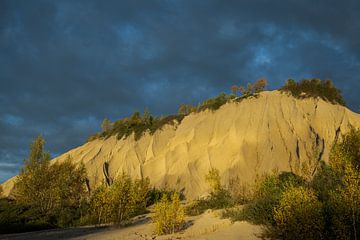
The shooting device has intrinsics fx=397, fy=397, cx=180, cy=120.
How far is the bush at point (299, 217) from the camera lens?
1094cm

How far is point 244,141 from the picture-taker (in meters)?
34.5

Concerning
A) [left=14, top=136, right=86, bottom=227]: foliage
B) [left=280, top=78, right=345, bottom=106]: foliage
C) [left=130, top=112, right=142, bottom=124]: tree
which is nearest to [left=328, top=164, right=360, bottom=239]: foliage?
[left=14, top=136, right=86, bottom=227]: foliage

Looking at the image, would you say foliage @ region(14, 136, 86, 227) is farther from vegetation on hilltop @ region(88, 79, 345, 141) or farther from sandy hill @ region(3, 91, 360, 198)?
vegetation on hilltop @ region(88, 79, 345, 141)

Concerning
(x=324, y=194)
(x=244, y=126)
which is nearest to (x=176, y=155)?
(x=244, y=126)

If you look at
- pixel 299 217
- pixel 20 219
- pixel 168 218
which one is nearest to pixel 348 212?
pixel 299 217

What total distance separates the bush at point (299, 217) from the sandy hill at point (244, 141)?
20070 millimetres

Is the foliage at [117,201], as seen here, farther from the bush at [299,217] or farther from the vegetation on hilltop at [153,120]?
the vegetation on hilltop at [153,120]

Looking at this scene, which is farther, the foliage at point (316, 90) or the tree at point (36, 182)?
the foliage at point (316, 90)

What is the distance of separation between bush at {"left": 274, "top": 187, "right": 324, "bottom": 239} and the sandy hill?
2007 cm

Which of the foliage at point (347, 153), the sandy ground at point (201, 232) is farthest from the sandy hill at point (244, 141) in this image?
the sandy ground at point (201, 232)

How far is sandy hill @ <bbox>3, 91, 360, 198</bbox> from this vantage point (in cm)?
3300

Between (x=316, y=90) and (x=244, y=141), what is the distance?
27.9ft

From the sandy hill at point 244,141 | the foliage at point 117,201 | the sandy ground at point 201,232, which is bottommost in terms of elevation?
the sandy ground at point 201,232

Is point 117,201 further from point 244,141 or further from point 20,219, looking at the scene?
point 244,141
